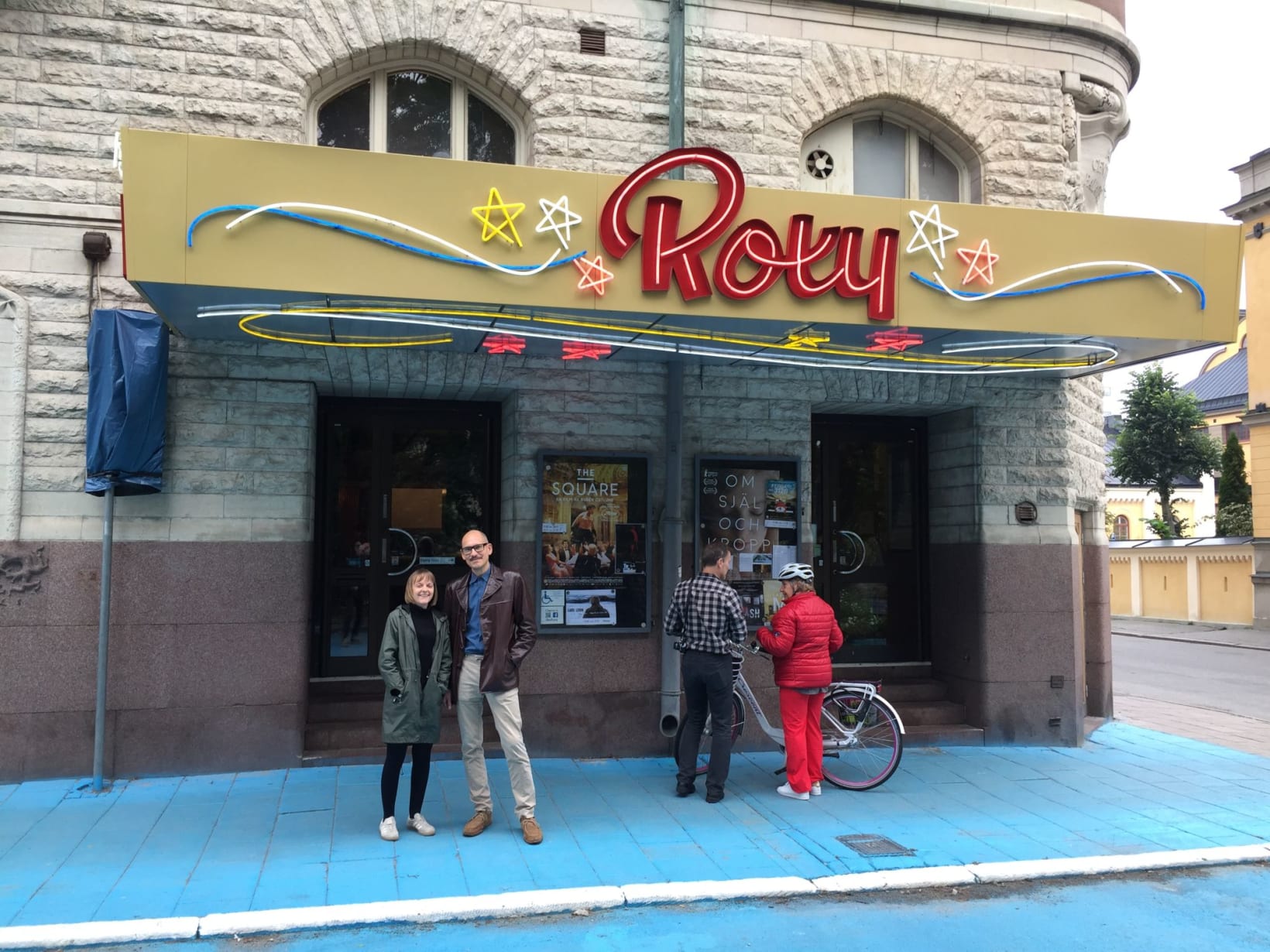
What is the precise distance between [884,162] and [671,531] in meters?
4.39

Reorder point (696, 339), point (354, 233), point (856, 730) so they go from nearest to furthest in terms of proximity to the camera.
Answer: point (354, 233)
point (696, 339)
point (856, 730)

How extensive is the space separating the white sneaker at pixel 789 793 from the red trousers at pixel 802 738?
0.10 ft

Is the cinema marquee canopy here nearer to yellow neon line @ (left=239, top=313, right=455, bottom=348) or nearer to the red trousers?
yellow neon line @ (left=239, top=313, right=455, bottom=348)

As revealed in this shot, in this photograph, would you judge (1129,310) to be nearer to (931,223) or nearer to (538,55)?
(931,223)

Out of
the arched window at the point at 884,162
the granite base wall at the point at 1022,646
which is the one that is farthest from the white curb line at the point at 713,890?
the arched window at the point at 884,162

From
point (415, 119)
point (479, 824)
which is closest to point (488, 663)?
point (479, 824)

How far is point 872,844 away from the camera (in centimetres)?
660

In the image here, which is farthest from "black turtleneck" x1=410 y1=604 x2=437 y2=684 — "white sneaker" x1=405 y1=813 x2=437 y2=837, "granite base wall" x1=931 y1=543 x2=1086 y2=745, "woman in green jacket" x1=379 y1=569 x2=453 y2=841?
"granite base wall" x1=931 y1=543 x2=1086 y2=745

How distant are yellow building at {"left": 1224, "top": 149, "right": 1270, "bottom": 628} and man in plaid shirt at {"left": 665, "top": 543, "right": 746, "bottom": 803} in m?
24.6

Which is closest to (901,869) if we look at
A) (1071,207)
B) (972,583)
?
(972,583)

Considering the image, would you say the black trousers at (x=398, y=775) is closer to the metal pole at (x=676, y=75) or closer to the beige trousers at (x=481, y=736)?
the beige trousers at (x=481, y=736)

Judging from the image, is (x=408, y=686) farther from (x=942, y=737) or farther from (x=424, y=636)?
(x=942, y=737)

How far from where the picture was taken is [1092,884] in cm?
612

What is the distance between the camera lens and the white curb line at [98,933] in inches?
196
